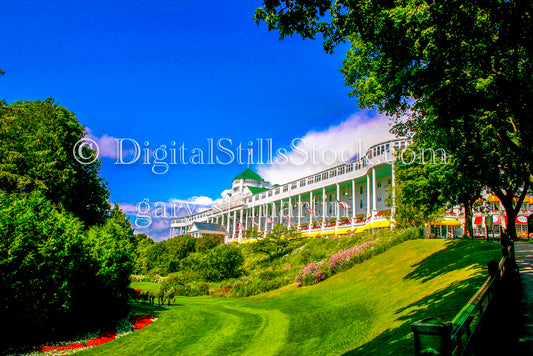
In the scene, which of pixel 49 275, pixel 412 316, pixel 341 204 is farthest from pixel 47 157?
pixel 341 204

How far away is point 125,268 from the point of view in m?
19.2

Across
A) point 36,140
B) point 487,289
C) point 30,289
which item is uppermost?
point 36,140

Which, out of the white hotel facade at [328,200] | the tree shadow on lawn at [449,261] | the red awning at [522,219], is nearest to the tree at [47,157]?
the tree shadow on lawn at [449,261]

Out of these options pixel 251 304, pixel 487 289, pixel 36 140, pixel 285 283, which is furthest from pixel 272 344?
pixel 36 140

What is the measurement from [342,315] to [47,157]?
21883 millimetres

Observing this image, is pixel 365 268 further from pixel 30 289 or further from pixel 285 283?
pixel 30 289

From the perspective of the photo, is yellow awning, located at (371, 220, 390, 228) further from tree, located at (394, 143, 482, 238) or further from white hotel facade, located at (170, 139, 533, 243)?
tree, located at (394, 143, 482, 238)

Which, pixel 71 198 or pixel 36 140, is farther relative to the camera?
pixel 71 198

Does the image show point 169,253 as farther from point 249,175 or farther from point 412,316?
point 412,316

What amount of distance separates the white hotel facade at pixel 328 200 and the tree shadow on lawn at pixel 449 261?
575 inches

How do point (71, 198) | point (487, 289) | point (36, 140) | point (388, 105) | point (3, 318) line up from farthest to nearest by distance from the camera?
point (71, 198)
point (36, 140)
point (388, 105)
point (3, 318)
point (487, 289)

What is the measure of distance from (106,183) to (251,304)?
1587 cm

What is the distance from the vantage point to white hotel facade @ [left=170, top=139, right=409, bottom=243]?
44125 millimetres

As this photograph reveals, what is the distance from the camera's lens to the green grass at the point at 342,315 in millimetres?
11305
